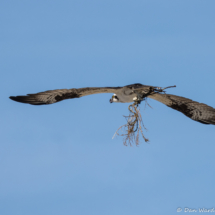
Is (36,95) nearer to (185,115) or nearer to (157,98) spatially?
(157,98)

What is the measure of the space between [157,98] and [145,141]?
237 cm

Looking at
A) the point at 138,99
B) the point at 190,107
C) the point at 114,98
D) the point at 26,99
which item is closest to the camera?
the point at 138,99

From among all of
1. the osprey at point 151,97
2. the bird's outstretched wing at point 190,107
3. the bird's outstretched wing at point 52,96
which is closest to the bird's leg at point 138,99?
the osprey at point 151,97

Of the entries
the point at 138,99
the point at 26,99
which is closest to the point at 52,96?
the point at 26,99

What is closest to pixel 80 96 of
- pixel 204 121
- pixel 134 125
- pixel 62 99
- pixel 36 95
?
pixel 62 99

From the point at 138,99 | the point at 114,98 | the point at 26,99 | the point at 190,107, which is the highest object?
the point at 26,99

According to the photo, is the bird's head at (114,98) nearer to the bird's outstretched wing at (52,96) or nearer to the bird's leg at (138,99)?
the bird's outstretched wing at (52,96)

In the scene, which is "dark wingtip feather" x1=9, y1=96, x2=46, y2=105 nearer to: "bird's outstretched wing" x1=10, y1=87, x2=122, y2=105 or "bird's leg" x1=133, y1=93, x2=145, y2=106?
"bird's outstretched wing" x1=10, y1=87, x2=122, y2=105

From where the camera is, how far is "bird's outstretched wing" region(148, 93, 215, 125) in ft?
47.8

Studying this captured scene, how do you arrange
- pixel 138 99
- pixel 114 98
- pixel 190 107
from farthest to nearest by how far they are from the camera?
pixel 190 107
pixel 114 98
pixel 138 99

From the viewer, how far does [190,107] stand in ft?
48.4

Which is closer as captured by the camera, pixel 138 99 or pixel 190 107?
pixel 138 99

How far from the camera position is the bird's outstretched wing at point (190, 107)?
14562 mm

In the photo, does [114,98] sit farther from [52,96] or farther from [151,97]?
[52,96]
